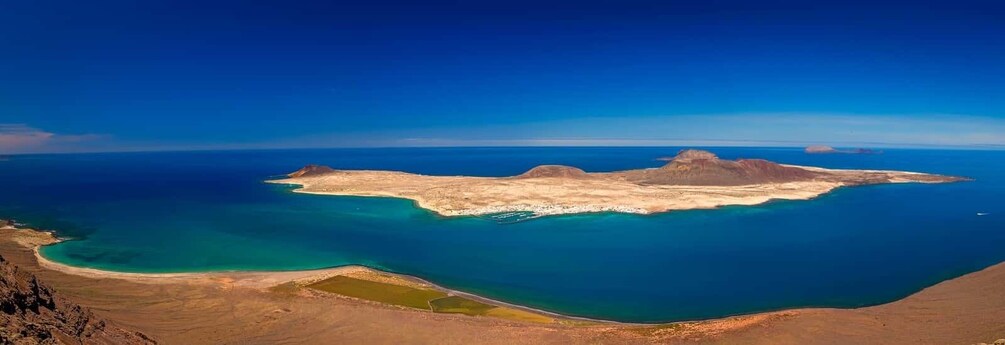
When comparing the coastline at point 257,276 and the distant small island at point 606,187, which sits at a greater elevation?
the distant small island at point 606,187

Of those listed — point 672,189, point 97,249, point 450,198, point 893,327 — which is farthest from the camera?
point 672,189

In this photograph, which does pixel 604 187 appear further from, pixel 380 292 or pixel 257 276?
pixel 257 276

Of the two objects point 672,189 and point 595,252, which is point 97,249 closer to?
point 595,252

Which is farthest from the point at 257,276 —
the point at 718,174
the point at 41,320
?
the point at 718,174

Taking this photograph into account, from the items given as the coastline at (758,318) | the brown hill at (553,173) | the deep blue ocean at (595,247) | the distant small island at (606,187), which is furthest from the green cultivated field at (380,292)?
the brown hill at (553,173)

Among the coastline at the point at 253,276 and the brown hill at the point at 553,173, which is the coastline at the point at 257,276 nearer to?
the coastline at the point at 253,276

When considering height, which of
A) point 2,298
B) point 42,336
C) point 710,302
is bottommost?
point 710,302

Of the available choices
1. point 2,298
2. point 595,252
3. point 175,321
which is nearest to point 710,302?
point 595,252

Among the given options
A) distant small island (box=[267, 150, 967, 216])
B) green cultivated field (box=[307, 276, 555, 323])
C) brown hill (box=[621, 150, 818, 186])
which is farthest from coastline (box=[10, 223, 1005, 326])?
brown hill (box=[621, 150, 818, 186])
